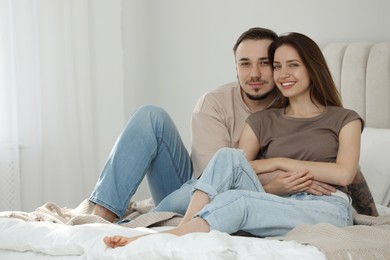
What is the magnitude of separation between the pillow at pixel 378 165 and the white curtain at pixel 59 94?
5.68 ft

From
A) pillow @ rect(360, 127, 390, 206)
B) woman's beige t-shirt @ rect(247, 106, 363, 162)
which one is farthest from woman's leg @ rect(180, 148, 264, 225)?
pillow @ rect(360, 127, 390, 206)

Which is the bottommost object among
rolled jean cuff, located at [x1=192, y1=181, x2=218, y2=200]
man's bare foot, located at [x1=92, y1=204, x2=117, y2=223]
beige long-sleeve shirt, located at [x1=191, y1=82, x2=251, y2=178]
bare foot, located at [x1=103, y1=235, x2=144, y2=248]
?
man's bare foot, located at [x1=92, y1=204, x2=117, y2=223]

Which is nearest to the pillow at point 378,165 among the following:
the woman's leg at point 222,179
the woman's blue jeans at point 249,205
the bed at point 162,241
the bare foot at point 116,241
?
the bed at point 162,241

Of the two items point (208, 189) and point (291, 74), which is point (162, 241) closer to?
point (208, 189)

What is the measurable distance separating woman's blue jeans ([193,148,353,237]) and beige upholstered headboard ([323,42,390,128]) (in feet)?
3.28

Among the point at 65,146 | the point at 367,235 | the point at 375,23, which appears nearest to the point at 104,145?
the point at 65,146

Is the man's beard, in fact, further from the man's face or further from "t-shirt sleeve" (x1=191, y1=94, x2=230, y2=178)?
"t-shirt sleeve" (x1=191, y1=94, x2=230, y2=178)

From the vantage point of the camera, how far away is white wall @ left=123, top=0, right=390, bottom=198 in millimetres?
3816

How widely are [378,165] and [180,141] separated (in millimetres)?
786

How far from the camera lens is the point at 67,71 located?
162 inches

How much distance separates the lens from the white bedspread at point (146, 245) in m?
1.80

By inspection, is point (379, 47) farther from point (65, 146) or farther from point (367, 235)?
point (65, 146)

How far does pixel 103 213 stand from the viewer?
8.63ft

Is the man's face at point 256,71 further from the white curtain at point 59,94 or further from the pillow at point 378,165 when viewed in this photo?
the white curtain at point 59,94
